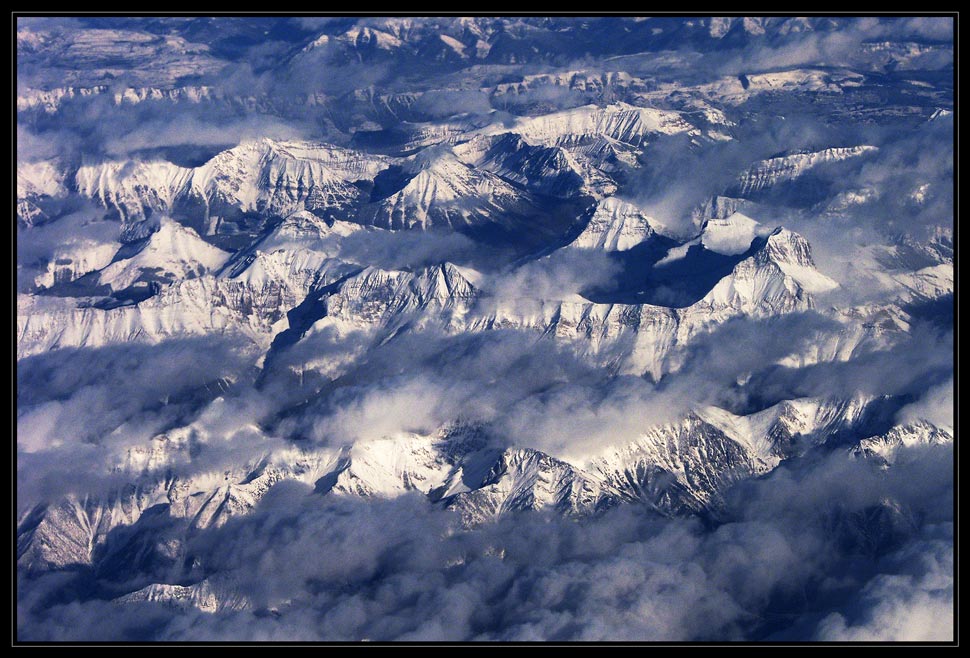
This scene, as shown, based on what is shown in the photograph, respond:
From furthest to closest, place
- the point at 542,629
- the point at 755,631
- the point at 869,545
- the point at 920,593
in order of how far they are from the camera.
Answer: the point at 869,545 → the point at 755,631 → the point at 542,629 → the point at 920,593

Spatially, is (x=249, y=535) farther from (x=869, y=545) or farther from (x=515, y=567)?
(x=869, y=545)
